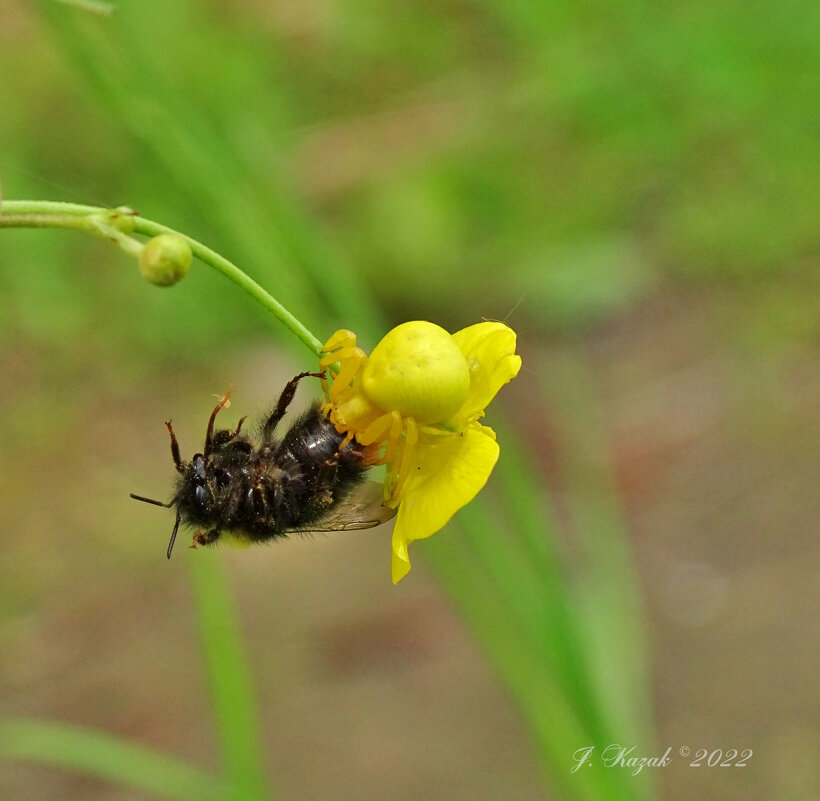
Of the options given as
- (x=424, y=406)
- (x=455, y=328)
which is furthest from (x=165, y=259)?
(x=455, y=328)

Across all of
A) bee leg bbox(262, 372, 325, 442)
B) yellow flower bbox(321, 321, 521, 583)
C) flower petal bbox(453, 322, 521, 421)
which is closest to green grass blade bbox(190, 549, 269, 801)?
bee leg bbox(262, 372, 325, 442)

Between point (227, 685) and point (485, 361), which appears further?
point (227, 685)

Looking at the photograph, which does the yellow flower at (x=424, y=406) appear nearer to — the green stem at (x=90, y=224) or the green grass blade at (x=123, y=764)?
the green stem at (x=90, y=224)

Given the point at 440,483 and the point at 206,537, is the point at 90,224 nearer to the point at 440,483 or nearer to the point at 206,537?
the point at 440,483

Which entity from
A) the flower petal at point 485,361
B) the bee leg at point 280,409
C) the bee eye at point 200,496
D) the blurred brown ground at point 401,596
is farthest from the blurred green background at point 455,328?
the flower petal at point 485,361

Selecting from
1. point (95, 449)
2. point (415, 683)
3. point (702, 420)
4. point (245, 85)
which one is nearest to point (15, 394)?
point (95, 449)

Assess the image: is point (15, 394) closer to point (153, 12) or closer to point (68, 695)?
point (68, 695)
